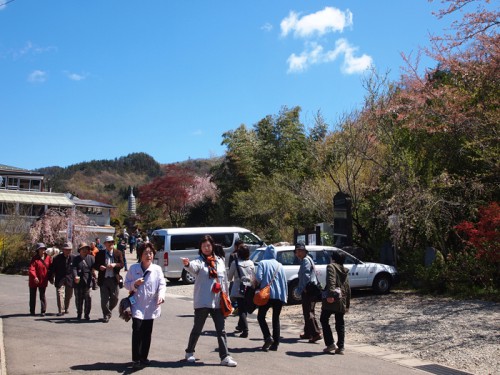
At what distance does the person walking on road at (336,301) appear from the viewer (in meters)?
7.89

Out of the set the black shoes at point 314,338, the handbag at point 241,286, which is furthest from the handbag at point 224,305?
the black shoes at point 314,338

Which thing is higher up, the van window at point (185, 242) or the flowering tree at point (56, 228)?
the flowering tree at point (56, 228)

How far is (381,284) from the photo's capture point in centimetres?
1481

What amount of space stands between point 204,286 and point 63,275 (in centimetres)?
568

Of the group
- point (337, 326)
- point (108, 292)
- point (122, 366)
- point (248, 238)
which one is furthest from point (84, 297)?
point (248, 238)

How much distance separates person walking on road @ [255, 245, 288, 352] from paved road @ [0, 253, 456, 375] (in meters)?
0.21

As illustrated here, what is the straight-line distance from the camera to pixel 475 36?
533 inches

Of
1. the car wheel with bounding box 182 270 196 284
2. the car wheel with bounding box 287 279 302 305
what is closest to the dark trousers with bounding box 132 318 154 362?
the car wheel with bounding box 287 279 302 305

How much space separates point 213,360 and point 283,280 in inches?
69.0

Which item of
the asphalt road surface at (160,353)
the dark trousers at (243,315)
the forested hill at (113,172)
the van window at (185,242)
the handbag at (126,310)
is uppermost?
the forested hill at (113,172)

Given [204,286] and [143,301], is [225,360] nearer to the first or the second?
[204,286]

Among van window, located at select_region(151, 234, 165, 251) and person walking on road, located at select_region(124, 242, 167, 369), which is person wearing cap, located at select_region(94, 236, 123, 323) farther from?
van window, located at select_region(151, 234, 165, 251)

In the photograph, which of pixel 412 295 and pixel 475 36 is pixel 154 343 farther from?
pixel 475 36

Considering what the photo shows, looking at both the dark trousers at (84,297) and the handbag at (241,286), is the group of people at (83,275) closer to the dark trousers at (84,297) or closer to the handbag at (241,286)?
the dark trousers at (84,297)
